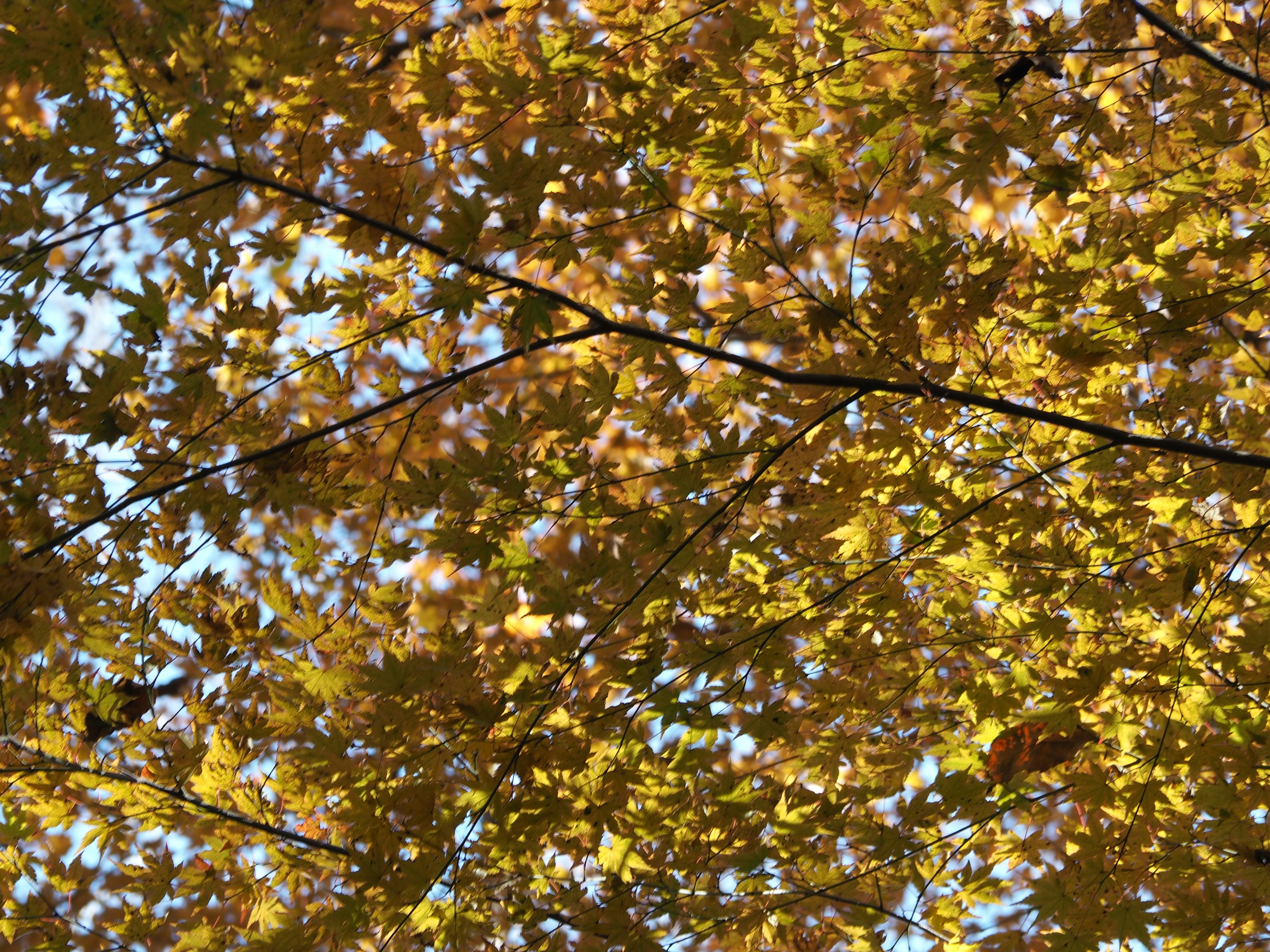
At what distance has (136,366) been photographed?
188 centimetres

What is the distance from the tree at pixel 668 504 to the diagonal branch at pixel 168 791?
2 centimetres

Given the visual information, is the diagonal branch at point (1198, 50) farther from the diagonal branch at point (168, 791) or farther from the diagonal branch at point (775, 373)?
the diagonal branch at point (168, 791)

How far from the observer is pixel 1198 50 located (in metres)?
1.78

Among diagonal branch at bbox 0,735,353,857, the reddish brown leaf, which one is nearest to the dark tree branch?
diagonal branch at bbox 0,735,353,857

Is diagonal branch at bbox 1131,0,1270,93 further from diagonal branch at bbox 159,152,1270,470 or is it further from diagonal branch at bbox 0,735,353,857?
diagonal branch at bbox 0,735,353,857

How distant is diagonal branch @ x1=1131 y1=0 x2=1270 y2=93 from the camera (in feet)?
5.64

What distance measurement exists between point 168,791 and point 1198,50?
2.57m

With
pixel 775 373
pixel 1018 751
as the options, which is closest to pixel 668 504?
pixel 775 373

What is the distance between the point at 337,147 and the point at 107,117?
49cm

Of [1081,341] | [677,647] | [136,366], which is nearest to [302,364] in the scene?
[136,366]

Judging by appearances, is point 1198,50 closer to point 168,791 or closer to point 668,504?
point 668,504

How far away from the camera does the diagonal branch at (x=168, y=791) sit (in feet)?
6.22

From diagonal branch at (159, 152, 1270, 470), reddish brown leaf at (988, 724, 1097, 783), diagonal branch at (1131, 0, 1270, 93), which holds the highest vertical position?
diagonal branch at (1131, 0, 1270, 93)

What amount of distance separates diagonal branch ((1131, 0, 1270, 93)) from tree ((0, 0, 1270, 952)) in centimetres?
1
